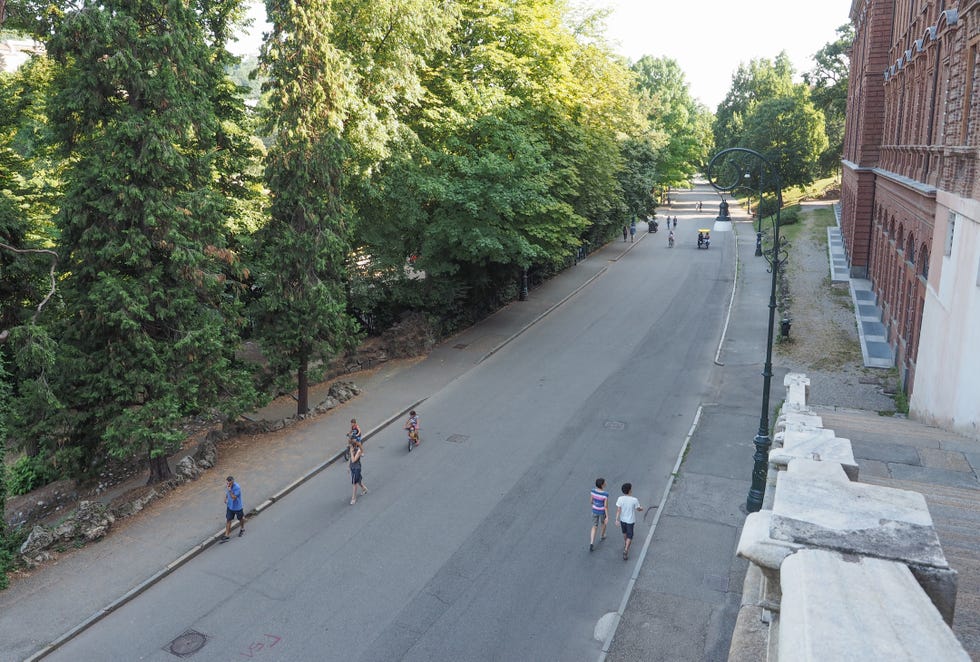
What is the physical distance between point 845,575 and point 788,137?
69759mm

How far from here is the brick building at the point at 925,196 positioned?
15.8m

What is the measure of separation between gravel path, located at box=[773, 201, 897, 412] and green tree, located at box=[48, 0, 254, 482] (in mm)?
19028

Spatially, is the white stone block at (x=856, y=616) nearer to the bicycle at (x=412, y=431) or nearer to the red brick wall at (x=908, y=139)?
the red brick wall at (x=908, y=139)

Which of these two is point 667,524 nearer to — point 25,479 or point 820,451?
point 820,451

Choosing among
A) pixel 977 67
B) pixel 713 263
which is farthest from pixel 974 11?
pixel 713 263

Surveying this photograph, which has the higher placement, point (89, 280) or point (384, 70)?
point (384, 70)

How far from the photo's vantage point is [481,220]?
93.0 ft

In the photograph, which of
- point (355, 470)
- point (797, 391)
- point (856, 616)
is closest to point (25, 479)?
point (355, 470)

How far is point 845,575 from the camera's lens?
2879 millimetres

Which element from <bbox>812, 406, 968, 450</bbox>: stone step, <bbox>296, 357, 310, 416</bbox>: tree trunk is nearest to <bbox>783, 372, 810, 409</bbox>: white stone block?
<bbox>812, 406, 968, 450</bbox>: stone step

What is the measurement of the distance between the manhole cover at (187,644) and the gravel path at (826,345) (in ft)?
60.4

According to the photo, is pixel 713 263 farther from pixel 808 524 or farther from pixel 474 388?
pixel 808 524

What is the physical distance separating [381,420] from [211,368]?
5.82m

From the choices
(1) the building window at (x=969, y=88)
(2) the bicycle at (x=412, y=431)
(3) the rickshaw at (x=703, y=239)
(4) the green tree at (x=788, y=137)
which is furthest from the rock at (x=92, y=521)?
(4) the green tree at (x=788, y=137)
